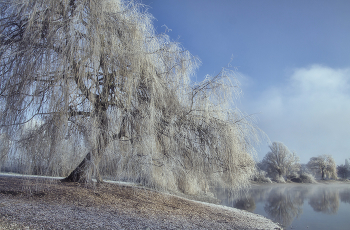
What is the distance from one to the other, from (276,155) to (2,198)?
1275 inches

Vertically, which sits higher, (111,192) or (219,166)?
(219,166)

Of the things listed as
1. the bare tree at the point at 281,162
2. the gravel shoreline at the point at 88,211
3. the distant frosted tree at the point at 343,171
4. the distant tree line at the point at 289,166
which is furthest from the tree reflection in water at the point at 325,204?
the distant frosted tree at the point at 343,171

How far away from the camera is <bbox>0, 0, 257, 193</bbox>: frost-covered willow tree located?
4.16 meters

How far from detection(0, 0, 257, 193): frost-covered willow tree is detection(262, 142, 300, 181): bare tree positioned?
26413 millimetres

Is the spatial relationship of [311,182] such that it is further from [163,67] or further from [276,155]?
[163,67]

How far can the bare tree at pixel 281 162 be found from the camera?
94.8 feet

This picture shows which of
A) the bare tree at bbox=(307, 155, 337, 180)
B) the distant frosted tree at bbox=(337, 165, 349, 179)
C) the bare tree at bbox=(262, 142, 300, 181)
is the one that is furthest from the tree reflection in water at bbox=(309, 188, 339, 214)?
the distant frosted tree at bbox=(337, 165, 349, 179)

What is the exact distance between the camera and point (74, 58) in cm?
451

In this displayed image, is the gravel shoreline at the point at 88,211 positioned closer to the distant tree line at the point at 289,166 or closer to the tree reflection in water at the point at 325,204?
the tree reflection in water at the point at 325,204

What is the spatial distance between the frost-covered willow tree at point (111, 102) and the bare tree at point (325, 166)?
113ft

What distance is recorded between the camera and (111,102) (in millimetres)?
5141

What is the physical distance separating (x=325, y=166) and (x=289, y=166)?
7.81 metres

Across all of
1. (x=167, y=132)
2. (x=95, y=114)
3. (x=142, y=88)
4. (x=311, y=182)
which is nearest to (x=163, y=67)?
(x=142, y=88)

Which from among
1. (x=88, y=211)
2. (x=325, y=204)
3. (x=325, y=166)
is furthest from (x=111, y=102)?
(x=325, y=166)
